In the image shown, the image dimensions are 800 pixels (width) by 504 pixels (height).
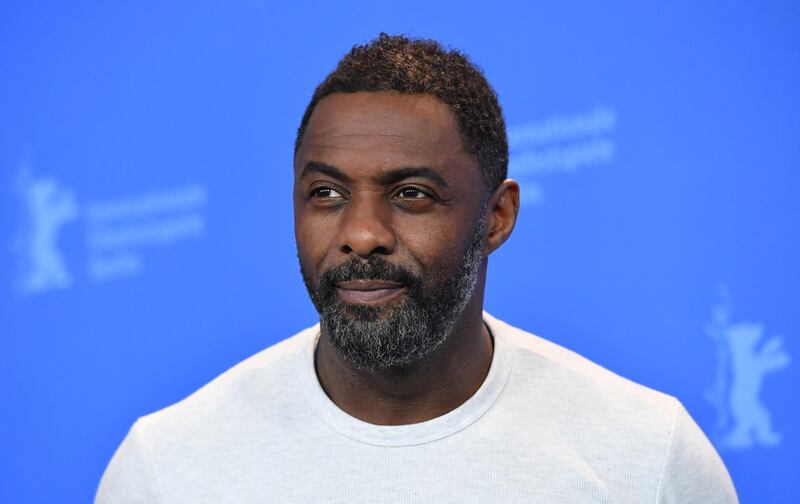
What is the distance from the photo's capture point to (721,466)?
202 centimetres

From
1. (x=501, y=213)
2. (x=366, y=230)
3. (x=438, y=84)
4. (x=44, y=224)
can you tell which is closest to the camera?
(x=366, y=230)

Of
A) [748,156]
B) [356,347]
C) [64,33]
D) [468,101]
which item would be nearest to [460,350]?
[356,347]

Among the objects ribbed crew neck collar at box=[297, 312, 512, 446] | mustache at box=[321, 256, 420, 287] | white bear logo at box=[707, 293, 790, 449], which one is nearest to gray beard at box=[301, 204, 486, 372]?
mustache at box=[321, 256, 420, 287]

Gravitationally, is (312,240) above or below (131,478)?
above

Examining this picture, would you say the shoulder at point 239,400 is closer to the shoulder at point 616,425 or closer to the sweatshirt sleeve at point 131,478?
the sweatshirt sleeve at point 131,478

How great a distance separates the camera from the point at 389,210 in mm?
1763

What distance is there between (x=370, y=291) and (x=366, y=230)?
91 mm

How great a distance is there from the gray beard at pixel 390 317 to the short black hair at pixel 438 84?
0.62ft

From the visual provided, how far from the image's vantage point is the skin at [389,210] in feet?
5.75

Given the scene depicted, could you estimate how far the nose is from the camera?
1.72 meters

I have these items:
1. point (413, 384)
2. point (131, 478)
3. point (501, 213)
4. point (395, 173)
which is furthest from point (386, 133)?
point (131, 478)

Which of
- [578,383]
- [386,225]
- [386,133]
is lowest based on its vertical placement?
[578,383]

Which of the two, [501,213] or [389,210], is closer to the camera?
[389,210]

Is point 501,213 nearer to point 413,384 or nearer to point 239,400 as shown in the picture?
point 413,384
